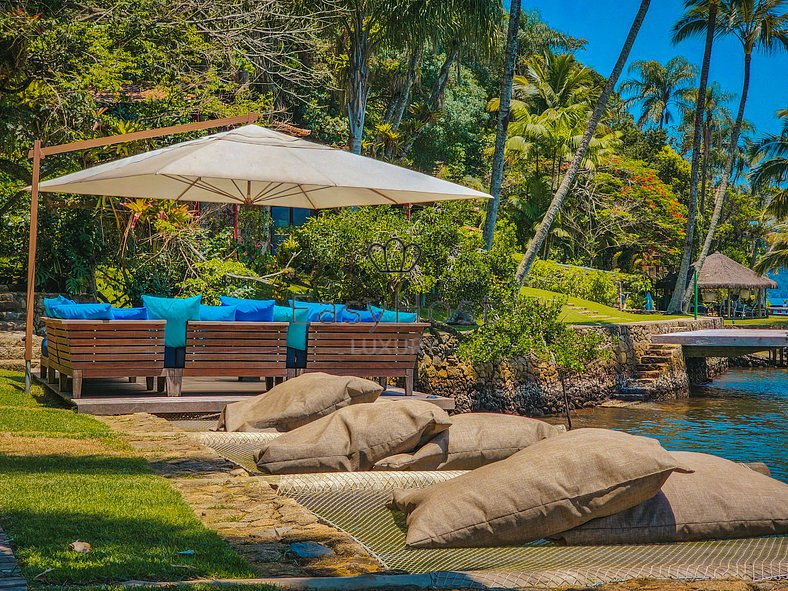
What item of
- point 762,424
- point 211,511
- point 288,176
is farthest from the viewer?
point 762,424

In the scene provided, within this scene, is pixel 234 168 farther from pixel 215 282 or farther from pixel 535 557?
pixel 215 282

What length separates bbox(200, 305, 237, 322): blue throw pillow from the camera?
9.46 meters

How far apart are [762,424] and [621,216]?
2094 cm

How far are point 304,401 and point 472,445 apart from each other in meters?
1.70

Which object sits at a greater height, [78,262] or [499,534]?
[78,262]

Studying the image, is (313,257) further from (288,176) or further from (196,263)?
(288,176)

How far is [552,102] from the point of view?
37.2m

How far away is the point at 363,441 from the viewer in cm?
562

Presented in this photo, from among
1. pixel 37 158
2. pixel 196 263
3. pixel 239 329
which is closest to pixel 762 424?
pixel 196 263

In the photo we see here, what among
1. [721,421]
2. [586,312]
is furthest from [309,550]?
[586,312]

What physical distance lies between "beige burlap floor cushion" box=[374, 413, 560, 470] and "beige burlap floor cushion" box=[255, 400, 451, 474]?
0.28 feet

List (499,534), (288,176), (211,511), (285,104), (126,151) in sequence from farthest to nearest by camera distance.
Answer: (285,104), (126,151), (288,176), (211,511), (499,534)

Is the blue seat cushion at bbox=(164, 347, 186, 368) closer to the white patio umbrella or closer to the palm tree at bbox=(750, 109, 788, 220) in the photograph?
the white patio umbrella

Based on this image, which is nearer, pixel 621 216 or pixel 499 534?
pixel 499 534
